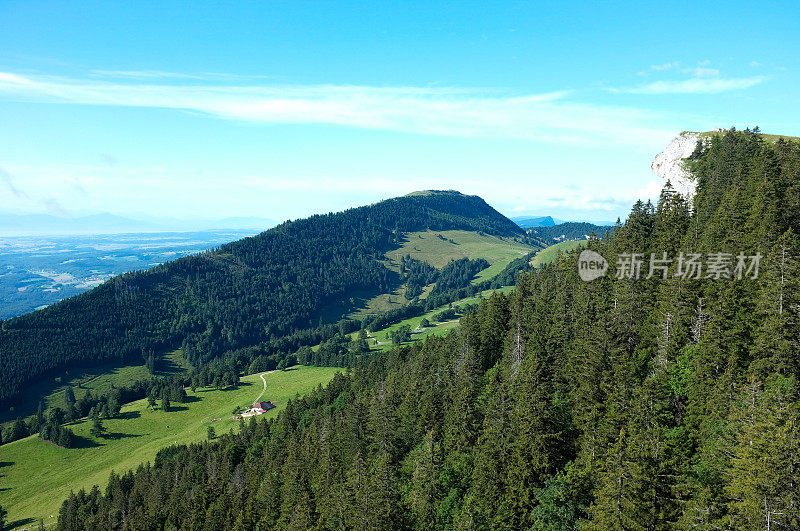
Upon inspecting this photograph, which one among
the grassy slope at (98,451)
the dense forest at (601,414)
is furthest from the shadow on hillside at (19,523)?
the dense forest at (601,414)

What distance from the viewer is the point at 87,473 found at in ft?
A: 474

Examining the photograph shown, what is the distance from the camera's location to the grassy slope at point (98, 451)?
437ft

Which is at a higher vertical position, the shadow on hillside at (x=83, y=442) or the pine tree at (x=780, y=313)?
the pine tree at (x=780, y=313)

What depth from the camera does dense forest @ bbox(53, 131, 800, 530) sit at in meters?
33.2

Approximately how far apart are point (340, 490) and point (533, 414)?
27455 millimetres

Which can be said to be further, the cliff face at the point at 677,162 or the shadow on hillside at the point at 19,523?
the shadow on hillside at the point at 19,523

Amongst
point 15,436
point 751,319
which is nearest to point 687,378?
point 751,319

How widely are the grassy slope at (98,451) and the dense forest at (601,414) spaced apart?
5615 centimetres
